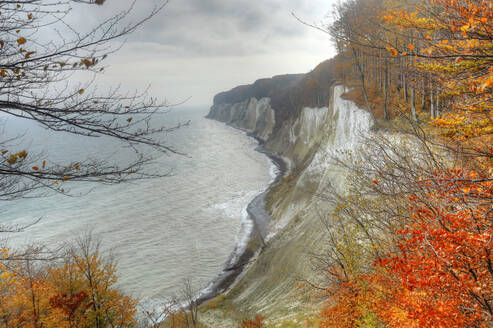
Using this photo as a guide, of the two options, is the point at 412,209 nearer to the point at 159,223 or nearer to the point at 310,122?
the point at 159,223

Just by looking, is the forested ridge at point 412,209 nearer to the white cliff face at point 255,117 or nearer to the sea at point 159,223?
the sea at point 159,223

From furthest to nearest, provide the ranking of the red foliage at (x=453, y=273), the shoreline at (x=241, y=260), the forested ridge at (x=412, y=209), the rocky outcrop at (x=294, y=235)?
the shoreline at (x=241, y=260), the rocky outcrop at (x=294, y=235), the red foliage at (x=453, y=273), the forested ridge at (x=412, y=209)

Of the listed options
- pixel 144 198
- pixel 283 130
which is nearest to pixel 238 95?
pixel 283 130

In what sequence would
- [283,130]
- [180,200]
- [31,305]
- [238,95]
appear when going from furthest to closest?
[238,95] → [283,130] → [180,200] → [31,305]

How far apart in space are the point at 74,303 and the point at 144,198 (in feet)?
94.9

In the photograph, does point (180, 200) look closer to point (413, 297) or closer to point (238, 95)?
point (413, 297)

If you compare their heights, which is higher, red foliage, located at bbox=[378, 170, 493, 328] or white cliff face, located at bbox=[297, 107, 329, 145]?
white cliff face, located at bbox=[297, 107, 329, 145]

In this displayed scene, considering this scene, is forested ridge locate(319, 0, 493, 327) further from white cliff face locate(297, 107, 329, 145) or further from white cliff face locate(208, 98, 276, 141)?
white cliff face locate(208, 98, 276, 141)

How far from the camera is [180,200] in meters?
42.8

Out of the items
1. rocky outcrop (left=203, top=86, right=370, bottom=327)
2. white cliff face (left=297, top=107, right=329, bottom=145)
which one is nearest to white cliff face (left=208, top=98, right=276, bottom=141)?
white cliff face (left=297, top=107, right=329, bottom=145)

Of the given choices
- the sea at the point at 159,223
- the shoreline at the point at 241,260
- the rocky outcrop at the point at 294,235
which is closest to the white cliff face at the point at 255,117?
the sea at the point at 159,223

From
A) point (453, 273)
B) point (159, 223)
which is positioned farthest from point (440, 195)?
point (159, 223)

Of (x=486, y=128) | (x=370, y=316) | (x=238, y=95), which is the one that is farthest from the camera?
(x=238, y=95)

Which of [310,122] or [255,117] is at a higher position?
[255,117]
